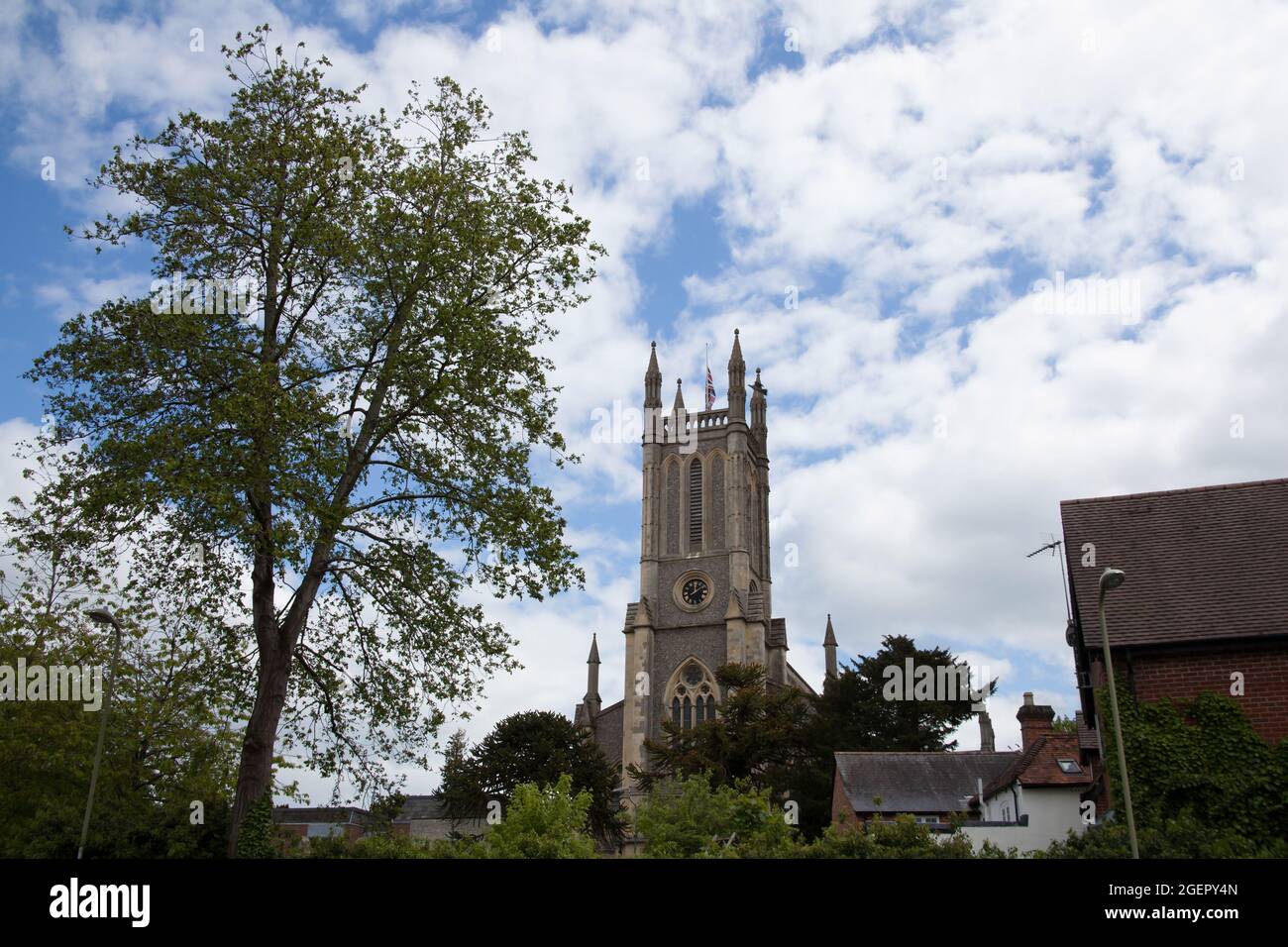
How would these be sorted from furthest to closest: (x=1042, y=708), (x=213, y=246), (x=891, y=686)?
(x=891, y=686) → (x=1042, y=708) → (x=213, y=246)

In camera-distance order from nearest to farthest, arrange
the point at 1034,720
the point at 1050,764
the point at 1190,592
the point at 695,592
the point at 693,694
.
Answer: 1. the point at 1190,592
2. the point at 1050,764
3. the point at 1034,720
4. the point at 693,694
5. the point at 695,592

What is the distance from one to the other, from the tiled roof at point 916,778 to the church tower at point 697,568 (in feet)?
64.7

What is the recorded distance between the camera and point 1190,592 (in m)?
20.8

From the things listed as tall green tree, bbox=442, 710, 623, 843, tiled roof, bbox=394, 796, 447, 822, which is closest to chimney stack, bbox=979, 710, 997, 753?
tall green tree, bbox=442, 710, 623, 843

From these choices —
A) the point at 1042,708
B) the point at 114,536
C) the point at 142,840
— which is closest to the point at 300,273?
the point at 114,536

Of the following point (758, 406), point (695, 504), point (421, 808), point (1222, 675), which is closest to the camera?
point (1222, 675)

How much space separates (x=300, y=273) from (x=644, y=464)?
5360cm

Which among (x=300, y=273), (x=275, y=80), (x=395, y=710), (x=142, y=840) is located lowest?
(x=142, y=840)

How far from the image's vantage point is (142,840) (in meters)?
22.4

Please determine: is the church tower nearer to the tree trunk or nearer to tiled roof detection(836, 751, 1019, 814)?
tiled roof detection(836, 751, 1019, 814)

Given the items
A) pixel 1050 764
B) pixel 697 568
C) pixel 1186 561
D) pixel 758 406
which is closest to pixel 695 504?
pixel 697 568

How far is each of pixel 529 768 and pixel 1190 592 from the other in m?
37.2

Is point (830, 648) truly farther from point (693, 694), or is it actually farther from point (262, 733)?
point (262, 733)
